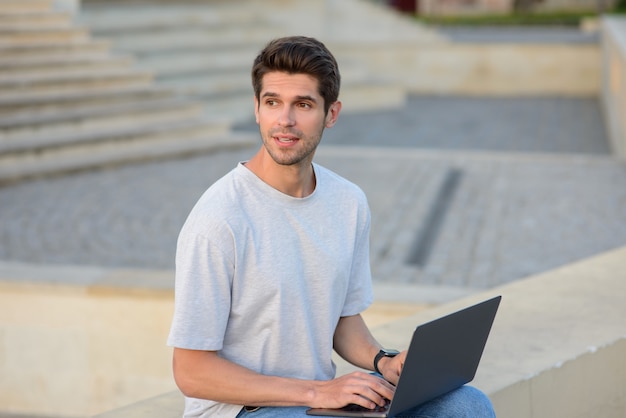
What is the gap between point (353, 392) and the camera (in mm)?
2494

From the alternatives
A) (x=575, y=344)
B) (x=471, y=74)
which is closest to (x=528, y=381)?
(x=575, y=344)

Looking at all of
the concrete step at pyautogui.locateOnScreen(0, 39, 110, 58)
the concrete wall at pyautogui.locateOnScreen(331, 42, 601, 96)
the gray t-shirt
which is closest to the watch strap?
the gray t-shirt

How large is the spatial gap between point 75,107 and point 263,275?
9229 mm

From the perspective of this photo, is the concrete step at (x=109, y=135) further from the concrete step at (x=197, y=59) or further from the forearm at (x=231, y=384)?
the forearm at (x=231, y=384)

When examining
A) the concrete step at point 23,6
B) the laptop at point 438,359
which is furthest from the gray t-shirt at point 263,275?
the concrete step at point 23,6

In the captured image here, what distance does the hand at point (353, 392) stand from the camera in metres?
2.49

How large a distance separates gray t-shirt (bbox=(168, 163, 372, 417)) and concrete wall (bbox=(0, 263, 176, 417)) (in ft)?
8.94

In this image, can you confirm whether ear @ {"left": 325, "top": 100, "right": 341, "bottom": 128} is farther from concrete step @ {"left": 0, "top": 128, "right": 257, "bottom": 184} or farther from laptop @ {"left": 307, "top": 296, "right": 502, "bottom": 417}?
concrete step @ {"left": 0, "top": 128, "right": 257, "bottom": 184}

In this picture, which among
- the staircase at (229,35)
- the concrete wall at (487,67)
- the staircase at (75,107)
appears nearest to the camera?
the staircase at (75,107)

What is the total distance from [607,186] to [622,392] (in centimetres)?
589

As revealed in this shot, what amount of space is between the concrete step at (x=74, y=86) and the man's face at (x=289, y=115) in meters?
8.78

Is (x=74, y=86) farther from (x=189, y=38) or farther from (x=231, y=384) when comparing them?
(x=231, y=384)

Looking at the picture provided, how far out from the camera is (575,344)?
3.64m

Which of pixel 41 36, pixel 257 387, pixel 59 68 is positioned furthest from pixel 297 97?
pixel 41 36
